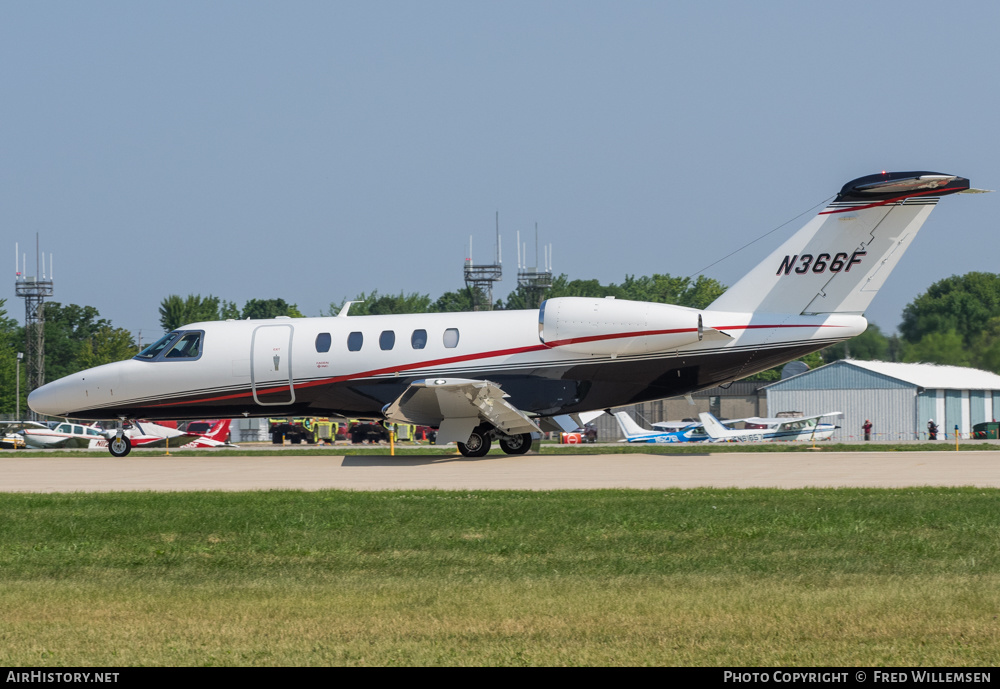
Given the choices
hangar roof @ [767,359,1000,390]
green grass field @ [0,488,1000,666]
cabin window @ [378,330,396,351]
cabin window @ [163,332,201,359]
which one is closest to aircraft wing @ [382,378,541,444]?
cabin window @ [378,330,396,351]

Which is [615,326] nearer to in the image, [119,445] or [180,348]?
[180,348]

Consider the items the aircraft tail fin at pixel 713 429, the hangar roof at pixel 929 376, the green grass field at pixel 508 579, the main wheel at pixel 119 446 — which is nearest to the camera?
the green grass field at pixel 508 579

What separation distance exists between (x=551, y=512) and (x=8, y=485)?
10.3 meters

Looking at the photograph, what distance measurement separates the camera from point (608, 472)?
18984mm

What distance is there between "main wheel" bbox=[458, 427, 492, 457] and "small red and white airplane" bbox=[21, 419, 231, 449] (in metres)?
22.8

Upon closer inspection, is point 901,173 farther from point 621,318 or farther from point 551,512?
point 551,512

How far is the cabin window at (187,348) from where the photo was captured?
23.8 metres

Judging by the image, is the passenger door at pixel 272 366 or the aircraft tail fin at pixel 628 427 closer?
the passenger door at pixel 272 366

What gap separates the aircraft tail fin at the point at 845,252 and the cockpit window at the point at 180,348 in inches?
465

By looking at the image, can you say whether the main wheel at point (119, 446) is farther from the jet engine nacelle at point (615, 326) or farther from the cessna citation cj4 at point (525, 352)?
the jet engine nacelle at point (615, 326)

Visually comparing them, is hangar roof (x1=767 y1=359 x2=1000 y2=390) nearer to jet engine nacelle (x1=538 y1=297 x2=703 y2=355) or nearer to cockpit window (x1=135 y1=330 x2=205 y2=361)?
jet engine nacelle (x1=538 y1=297 x2=703 y2=355)

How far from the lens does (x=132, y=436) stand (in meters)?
42.1

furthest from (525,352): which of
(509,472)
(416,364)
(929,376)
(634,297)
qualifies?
(634,297)

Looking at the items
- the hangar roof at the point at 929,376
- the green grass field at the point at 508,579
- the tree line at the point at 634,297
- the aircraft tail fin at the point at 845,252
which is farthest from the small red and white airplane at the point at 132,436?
the hangar roof at the point at 929,376
